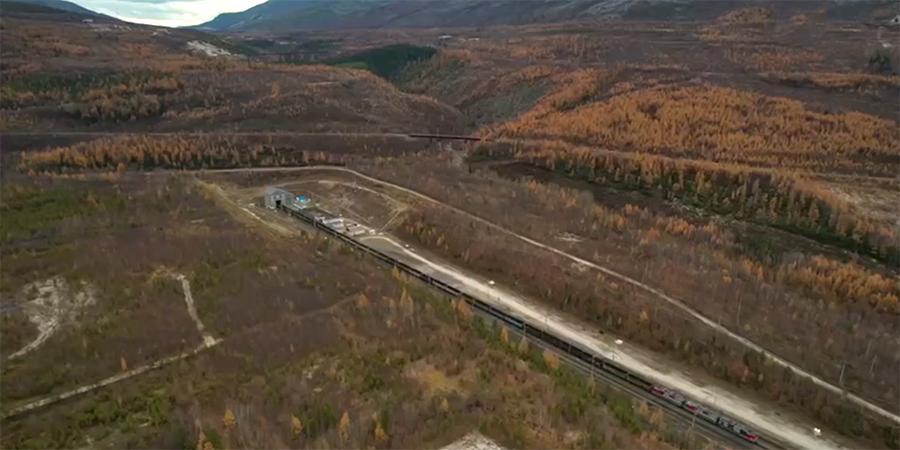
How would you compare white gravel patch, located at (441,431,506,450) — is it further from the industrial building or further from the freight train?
the industrial building

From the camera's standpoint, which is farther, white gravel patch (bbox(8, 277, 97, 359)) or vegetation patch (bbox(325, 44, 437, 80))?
vegetation patch (bbox(325, 44, 437, 80))

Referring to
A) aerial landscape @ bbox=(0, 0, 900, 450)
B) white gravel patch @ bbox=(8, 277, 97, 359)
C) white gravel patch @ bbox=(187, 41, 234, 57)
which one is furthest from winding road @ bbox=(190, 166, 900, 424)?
white gravel patch @ bbox=(187, 41, 234, 57)

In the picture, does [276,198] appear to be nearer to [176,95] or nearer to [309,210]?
[309,210]

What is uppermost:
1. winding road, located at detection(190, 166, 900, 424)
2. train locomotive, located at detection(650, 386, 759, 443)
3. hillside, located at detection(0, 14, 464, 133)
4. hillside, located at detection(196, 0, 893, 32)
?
hillside, located at detection(196, 0, 893, 32)

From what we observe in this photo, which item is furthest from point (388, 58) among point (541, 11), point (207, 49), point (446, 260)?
point (446, 260)

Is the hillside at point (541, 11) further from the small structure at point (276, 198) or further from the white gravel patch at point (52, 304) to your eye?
the white gravel patch at point (52, 304)

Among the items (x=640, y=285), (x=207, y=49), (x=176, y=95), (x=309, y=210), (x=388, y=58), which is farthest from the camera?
(x=388, y=58)
